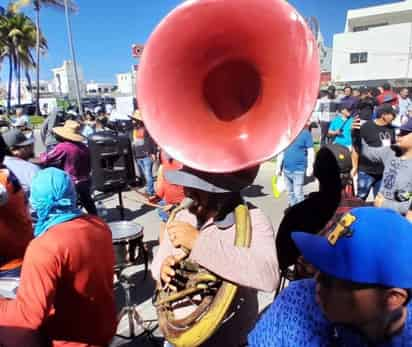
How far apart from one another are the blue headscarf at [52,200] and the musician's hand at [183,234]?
703mm

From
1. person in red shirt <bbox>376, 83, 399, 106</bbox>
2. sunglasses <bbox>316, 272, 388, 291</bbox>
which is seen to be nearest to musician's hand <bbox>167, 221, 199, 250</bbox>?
sunglasses <bbox>316, 272, 388, 291</bbox>

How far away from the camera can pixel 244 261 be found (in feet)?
3.78

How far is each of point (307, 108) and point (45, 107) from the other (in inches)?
1170

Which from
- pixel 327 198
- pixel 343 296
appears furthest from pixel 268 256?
pixel 327 198

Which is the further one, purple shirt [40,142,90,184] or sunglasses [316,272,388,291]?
purple shirt [40,142,90,184]

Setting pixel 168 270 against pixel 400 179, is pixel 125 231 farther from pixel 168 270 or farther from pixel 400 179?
pixel 400 179

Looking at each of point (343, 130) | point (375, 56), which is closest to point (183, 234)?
point (343, 130)

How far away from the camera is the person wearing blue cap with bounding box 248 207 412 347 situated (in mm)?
826

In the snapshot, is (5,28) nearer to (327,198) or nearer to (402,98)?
(402,98)

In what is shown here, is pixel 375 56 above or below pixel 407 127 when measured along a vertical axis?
above

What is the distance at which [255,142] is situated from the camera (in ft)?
4.26

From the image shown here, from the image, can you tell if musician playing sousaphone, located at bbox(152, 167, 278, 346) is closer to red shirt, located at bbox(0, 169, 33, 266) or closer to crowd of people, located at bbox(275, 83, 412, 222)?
crowd of people, located at bbox(275, 83, 412, 222)

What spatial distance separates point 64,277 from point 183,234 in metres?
0.68

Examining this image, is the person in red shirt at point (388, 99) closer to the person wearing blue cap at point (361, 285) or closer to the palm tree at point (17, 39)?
the person wearing blue cap at point (361, 285)
